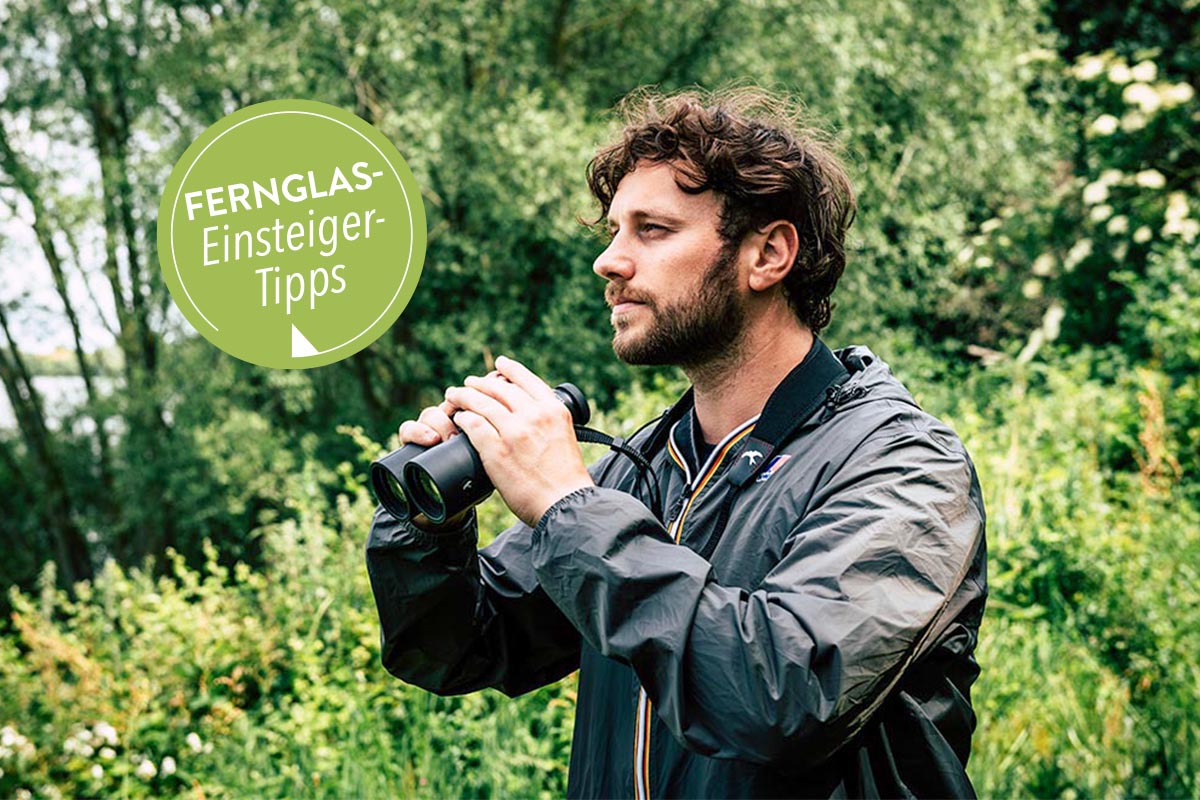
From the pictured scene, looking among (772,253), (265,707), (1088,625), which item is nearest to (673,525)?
(772,253)

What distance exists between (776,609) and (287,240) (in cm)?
182

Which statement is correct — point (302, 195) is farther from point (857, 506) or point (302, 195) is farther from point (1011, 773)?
point (1011, 773)

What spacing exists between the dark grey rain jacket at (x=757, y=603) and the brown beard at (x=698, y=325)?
135mm

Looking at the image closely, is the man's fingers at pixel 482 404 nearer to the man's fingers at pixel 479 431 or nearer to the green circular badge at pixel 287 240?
the man's fingers at pixel 479 431

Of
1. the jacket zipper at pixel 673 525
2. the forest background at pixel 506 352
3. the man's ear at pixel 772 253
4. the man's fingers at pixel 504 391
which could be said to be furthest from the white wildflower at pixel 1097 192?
the man's fingers at pixel 504 391

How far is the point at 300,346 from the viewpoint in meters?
2.80

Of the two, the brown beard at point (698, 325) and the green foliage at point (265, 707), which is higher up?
the brown beard at point (698, 325)

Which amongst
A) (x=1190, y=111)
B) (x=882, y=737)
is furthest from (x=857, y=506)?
(x=1190, y=111)

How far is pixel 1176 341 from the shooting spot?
7.64 metres

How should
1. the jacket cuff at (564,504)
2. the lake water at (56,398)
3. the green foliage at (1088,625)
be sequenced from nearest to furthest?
the jacket cuff at (564,504)
the green foliage at (1088,625)
the lake water at (56,398)

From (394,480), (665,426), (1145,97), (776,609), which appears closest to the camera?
(776,609)

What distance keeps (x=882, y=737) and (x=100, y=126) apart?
42.6 feet

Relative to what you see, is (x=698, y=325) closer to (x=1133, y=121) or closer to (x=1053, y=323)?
(x=1133, y=121)

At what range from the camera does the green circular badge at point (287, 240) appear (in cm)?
282
